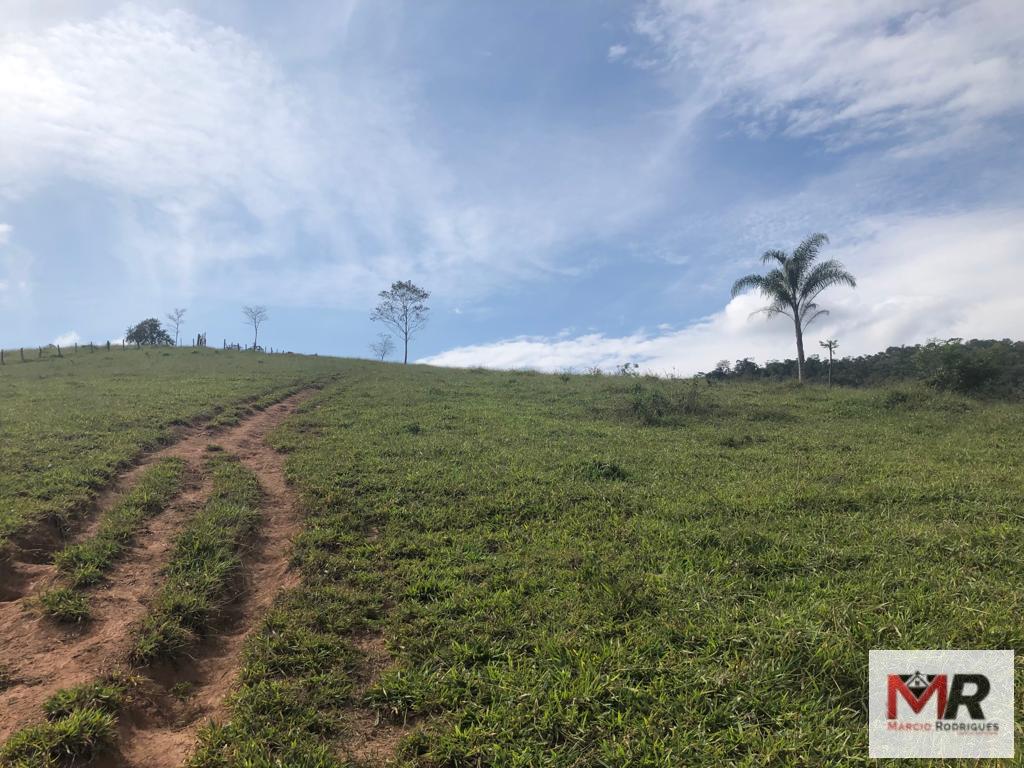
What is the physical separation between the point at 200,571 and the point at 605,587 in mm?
4416

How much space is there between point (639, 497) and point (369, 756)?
5350 millimetres

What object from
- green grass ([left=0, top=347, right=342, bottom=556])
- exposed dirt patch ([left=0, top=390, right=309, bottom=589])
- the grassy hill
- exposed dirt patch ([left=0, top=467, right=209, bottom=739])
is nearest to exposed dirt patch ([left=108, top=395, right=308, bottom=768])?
the grassy hill

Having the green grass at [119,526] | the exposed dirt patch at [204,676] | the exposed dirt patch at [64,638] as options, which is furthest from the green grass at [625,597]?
the green grass at [119,526]

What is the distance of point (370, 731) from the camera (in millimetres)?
3855

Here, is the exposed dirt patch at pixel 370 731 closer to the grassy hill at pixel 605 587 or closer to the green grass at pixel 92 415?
the grassy hill at pixel 605 587

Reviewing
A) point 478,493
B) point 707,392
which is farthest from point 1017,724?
point 707,392

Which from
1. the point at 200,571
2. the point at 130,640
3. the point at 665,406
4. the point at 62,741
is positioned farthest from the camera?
the point at 665,406

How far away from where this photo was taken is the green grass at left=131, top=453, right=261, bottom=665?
4766mm

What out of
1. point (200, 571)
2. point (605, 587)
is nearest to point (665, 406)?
point (605, 587)

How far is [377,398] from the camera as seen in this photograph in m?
18.8

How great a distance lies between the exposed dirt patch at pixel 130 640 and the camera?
153 inches

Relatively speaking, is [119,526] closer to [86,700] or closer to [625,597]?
[86,700]

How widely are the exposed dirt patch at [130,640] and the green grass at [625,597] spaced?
0.33 meters

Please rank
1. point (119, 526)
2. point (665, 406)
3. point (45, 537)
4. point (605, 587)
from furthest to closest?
point (665, 406) → point (119, 526) → point (45, 537) → point (605, 587)
